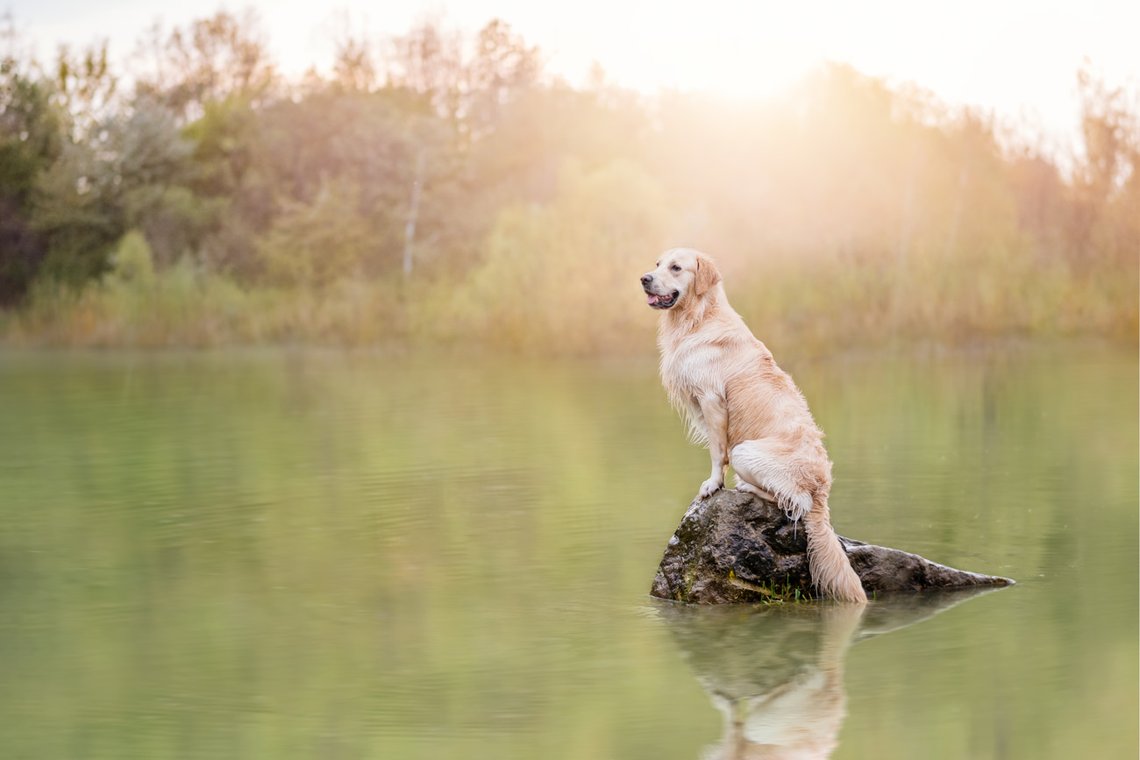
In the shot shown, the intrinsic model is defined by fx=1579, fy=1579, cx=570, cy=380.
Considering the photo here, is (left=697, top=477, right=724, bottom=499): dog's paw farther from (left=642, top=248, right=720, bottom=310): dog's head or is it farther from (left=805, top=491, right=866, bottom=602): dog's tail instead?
(left=642, top=248, right=720, bottom=310): dog's head

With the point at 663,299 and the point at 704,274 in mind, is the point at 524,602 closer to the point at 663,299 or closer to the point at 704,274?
the point at 663,299

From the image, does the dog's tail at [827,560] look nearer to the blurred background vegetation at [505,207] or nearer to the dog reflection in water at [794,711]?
the dog reflection in water at [794,711]

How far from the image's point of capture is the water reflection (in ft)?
21.7

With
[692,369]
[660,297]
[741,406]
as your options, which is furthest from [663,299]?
[741,406]

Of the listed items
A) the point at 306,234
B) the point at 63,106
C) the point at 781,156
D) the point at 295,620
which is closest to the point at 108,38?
the point at 63,106

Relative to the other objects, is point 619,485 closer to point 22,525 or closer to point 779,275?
point 22,525

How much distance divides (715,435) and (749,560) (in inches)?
28.4

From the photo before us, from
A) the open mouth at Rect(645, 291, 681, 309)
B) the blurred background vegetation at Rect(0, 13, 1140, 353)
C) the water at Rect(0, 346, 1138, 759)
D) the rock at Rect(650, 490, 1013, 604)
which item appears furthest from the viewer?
the blurred background vegetation at Rect(0, 13, 1140, 353)

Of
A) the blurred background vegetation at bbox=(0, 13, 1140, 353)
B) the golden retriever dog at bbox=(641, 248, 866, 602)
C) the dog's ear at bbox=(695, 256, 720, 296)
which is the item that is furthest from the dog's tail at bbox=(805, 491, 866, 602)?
the blurred background vegetation at bbox=(0, 13, 1140, 353)

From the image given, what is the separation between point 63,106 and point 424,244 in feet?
40.1

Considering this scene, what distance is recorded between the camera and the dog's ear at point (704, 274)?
352 inches

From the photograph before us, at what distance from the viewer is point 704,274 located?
8953 millimetres

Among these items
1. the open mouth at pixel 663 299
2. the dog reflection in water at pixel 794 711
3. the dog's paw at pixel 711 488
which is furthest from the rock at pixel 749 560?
the open mouth at pixel 663 299

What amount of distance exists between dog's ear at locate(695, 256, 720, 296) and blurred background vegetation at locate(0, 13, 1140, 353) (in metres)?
22.9
